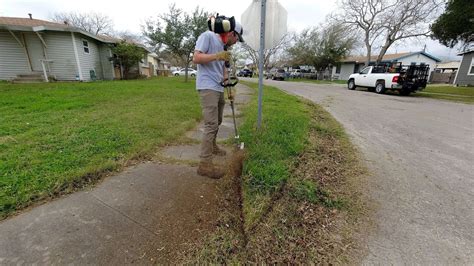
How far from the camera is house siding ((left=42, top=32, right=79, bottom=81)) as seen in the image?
12930mm

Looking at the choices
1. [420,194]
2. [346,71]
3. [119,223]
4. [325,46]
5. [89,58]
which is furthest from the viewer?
[346,71]

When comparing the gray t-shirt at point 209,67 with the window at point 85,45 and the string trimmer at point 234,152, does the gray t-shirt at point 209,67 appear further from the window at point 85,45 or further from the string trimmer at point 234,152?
the window at point 85,45

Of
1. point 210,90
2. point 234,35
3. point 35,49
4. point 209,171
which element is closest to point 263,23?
point 234,35

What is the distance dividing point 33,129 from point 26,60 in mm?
12869

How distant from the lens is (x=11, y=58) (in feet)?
40.9

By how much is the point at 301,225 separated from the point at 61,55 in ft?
55.0

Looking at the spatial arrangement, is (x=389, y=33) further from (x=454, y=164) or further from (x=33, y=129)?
(x=33, y=129)

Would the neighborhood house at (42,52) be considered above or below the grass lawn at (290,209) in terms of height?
above

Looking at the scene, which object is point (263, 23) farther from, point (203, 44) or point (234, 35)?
point (203, 44)

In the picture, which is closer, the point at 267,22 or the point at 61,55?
the point at 267,22

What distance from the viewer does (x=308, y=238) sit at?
168 cm

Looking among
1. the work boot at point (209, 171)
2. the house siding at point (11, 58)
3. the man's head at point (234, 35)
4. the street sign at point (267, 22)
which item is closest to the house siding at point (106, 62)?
the house siding at point (11, 58)

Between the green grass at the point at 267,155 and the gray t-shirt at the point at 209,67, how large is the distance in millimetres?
1026

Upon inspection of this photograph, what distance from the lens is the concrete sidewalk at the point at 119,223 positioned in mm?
1491
